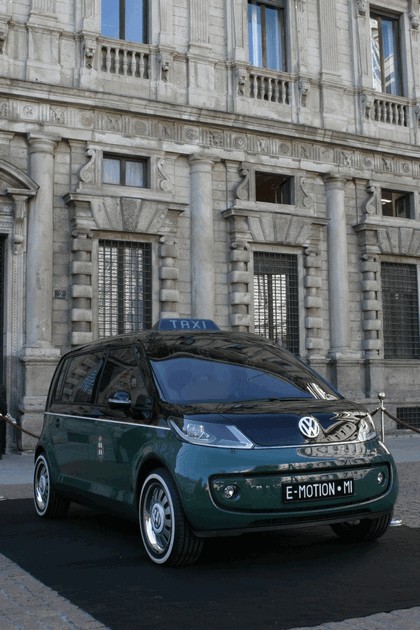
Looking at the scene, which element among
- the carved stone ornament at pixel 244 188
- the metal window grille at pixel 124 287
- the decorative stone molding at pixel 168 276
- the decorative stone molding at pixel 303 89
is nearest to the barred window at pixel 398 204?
the decorative stone molding at pixel 303 89

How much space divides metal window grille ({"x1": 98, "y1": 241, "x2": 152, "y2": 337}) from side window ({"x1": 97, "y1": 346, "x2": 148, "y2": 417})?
8884 millimetres

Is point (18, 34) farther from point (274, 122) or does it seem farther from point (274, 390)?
point (274, 390)

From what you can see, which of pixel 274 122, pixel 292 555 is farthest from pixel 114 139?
pixel 292 555

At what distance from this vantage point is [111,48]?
54.7ft

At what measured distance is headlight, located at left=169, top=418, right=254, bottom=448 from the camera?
5.68 metres

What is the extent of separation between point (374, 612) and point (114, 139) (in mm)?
13371

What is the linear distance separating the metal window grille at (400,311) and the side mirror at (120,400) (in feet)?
43.9

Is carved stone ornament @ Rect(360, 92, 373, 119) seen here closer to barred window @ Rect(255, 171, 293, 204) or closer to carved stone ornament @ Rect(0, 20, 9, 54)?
barred window @ Rect(255, 171, 293, 204)

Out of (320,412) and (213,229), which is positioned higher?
(213,229)

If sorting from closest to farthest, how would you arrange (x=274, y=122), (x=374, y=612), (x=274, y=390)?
(x=374, y=612) < (x=274, y=390) < (x=274, y=122)

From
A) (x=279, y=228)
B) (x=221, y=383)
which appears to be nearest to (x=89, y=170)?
(x=279, y=228)

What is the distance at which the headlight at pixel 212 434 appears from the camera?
18.6 ft

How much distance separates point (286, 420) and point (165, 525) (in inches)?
46.2

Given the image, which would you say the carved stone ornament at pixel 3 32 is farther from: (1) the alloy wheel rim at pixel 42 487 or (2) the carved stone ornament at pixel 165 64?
(1) the alloy wheel rim at pixel 42 487
